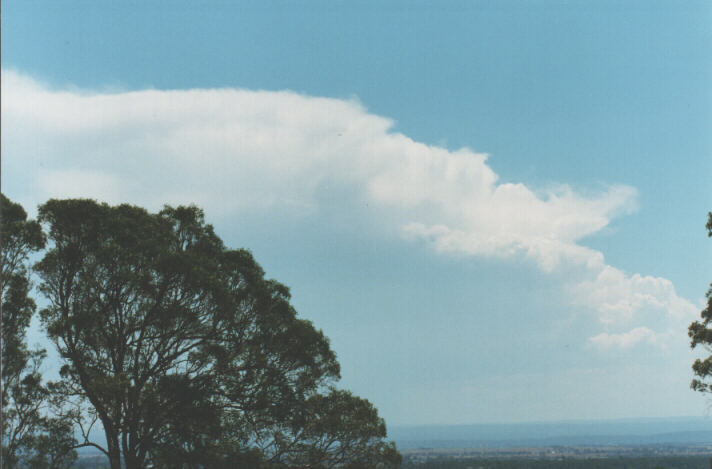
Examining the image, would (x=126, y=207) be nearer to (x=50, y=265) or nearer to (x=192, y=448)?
(x=50, y=265)

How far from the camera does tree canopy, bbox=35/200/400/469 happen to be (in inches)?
623

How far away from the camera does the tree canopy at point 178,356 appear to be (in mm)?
15812

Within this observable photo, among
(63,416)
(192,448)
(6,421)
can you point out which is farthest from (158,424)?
(6,421)

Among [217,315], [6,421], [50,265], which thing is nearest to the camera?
[6,421]

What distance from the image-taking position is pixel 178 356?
1694cm

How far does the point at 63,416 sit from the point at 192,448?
3.42 m

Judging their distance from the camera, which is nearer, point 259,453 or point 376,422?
point 259,453

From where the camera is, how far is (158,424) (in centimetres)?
1617

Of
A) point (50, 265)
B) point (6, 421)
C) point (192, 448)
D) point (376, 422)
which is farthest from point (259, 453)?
point (50, 265)

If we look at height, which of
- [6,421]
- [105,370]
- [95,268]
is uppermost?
[95,268]

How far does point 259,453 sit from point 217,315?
3.89 metres

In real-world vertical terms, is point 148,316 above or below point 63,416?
above

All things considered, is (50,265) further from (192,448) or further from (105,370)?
(192,448)

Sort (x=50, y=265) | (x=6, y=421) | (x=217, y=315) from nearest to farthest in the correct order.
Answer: (x=6, y=421), (x=50, y=265), (x=217, y=315)
